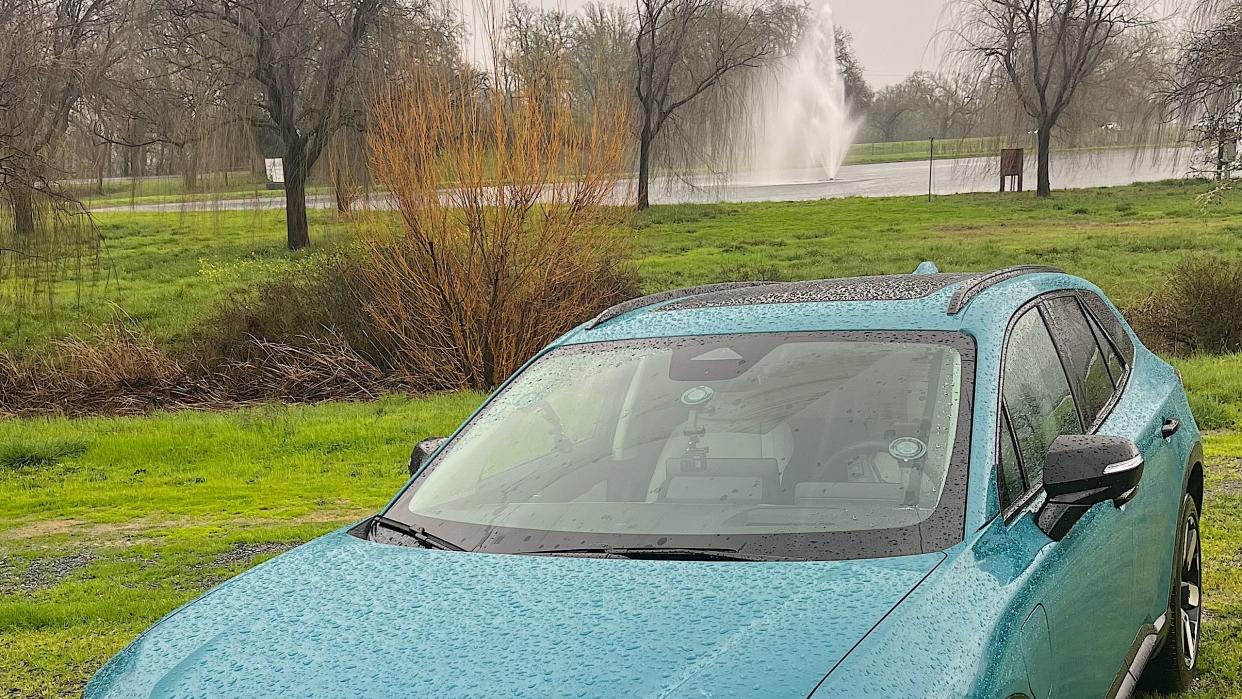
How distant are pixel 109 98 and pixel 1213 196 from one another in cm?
1421

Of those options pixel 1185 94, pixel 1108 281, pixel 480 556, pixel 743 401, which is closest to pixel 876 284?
pixel 743 401

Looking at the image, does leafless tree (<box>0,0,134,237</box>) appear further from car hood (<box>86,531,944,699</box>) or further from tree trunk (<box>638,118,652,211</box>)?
tree trunk (<box>638,118,652,211</box>)

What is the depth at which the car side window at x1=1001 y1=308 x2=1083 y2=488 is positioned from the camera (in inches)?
132

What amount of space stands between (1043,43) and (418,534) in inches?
1733

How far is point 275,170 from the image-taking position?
28969mm

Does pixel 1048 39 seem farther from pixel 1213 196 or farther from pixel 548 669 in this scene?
pixel 548 669

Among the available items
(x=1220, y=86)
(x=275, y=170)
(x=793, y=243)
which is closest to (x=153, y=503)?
(x=1220, y=86)

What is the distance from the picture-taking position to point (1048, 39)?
1698 inches

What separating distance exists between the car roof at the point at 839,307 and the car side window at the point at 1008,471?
33 cm

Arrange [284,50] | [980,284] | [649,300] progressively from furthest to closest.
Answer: [284,50] < [649,300] < [980,284]

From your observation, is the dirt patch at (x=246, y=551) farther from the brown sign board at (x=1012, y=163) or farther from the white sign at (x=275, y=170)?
the brown sign board at (x=1012, y=163)

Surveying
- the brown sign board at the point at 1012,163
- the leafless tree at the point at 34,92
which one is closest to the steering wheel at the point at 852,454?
the leafless tree at the point at 34,92

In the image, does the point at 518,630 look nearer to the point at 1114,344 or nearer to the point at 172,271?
the point at 1114,344

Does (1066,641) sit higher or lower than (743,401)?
lower
